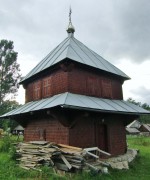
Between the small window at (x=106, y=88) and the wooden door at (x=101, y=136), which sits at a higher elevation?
the small window at (x=106, y=88)

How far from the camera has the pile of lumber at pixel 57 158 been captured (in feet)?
34.9

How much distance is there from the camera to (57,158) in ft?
37.2

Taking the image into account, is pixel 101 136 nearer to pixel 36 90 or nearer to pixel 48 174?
pixel 48 174

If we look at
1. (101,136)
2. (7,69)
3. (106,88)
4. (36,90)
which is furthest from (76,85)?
(7,69)

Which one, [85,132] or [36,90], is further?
[36,90]

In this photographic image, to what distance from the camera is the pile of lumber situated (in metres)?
10.6

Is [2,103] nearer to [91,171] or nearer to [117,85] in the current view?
[117,85]

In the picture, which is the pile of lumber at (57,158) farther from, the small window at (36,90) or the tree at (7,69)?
the tree at (7,69)

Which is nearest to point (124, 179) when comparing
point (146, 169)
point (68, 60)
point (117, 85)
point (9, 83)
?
point (146, 169)

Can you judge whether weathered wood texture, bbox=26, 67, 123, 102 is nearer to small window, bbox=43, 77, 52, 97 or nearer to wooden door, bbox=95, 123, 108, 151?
small window, bbox=43, 77, 52, 97

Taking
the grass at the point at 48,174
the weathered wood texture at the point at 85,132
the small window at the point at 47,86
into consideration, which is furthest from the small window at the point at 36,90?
the grass at the point at 48,174

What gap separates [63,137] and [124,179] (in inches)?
148

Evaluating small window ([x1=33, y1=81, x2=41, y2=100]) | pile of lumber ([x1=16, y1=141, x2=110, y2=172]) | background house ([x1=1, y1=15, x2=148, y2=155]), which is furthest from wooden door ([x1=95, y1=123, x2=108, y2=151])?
small window ([x1=33, y1=81, x2=41, y2=100])

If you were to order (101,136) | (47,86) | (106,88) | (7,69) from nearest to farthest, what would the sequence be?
(101,136) < (47,86) < (106,88) < (7,69)
